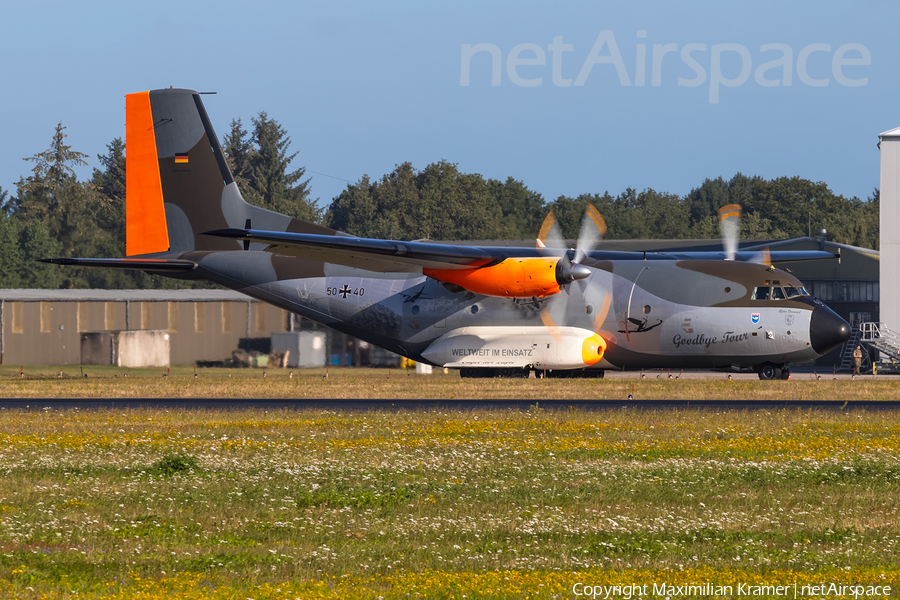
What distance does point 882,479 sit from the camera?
15.8 m

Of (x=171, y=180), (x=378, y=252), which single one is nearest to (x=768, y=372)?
(x=378, y=252)

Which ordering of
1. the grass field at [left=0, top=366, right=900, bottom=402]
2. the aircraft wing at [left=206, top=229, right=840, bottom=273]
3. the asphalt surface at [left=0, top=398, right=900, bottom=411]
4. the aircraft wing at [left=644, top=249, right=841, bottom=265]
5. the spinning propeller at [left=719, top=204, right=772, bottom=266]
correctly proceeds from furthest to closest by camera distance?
the spinning propeller at [left=719, top=204, right=772, bottom=266] → the aircraft wing at [left=644, top=249, right=841, bottom=265] → the grass field at [left=0, top=366, right=900, bottom=402] → the aircraft wing at [left=206, top=229, right=840, bottom=273] → the asphalt surface at [left=0, top=398, right=900, bottom=411]

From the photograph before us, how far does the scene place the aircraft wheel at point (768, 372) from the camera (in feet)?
114

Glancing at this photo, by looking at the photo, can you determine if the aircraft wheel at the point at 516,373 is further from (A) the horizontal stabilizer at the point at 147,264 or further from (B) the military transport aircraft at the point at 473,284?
(A) the horizontal stabilizer at the point at 147,264

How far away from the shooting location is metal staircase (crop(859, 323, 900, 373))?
53.2 meters

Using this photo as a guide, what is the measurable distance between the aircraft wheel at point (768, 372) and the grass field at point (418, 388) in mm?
225

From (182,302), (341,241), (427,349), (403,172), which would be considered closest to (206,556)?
(341,241)

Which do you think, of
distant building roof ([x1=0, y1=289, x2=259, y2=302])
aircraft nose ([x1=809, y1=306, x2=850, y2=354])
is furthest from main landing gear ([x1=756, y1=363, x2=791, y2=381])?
distant building roof ([x1=0, y1=289, x2=259, y2=302])

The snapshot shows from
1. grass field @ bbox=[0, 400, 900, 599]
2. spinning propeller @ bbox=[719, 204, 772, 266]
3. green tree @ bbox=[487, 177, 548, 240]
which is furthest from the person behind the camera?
green tree @ bbox=[487, 177, 548, 240]

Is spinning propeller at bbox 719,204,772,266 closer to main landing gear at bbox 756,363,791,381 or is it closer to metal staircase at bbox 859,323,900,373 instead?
main landing gear at bbox 756,363,791,381

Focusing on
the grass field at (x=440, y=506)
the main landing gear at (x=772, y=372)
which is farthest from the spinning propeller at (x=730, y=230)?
the grass field at (x=440, y=506)

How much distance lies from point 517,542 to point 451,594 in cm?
261

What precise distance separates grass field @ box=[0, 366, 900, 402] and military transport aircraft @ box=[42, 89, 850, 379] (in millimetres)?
871

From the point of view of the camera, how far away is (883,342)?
5425 cm
